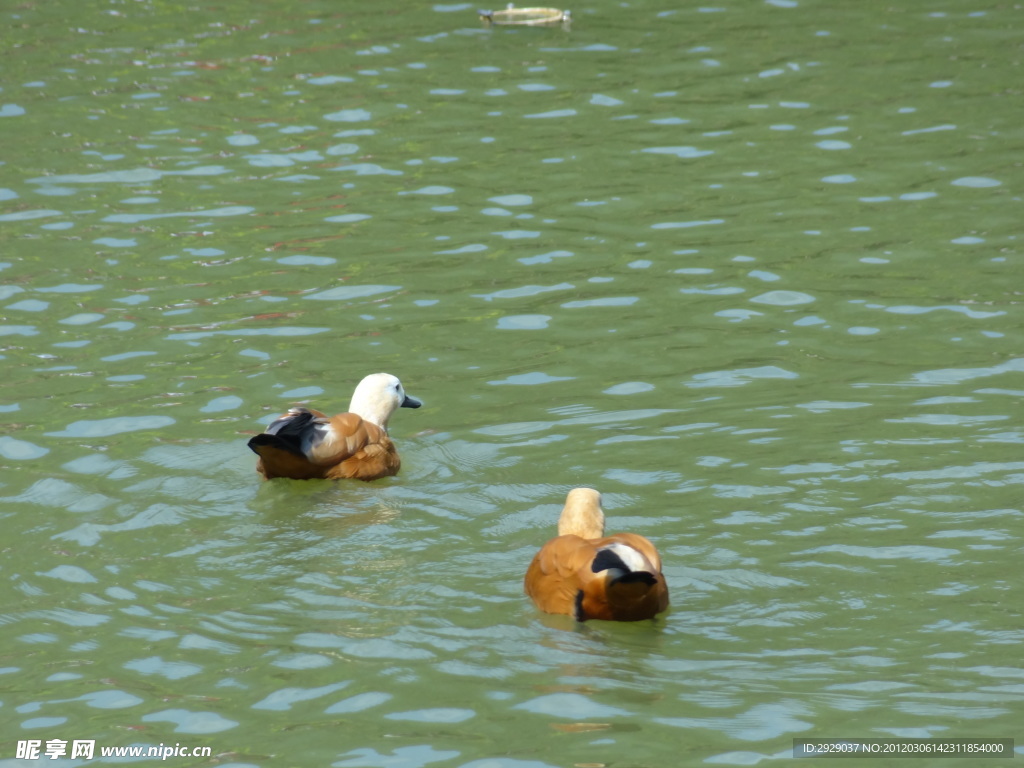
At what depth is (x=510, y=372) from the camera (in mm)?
9891

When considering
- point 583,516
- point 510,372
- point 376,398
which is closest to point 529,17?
point 510,372

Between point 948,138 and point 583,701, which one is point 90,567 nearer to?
point 583,701

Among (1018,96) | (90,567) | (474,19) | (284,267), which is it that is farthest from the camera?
(474,19)

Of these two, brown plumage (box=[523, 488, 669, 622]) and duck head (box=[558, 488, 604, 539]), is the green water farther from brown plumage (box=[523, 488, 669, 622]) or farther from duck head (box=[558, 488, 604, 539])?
duck head (box=[558, 488, 604, 539])

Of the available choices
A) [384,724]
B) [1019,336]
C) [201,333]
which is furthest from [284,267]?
[384,724]

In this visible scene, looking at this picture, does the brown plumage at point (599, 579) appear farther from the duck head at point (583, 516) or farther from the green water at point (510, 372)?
the duck head at point (583, 516)

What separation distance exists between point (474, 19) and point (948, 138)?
23.0ft

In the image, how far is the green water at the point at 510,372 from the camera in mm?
5996

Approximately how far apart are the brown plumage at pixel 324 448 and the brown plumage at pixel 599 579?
1.85 m

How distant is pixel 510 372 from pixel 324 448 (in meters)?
1.93

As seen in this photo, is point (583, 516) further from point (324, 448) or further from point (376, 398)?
point (376, 398)

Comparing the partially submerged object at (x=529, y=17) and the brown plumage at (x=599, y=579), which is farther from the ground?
the partially submerged object at (x=529, y=17)

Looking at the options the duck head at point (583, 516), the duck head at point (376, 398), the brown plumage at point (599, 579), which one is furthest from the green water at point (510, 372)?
the duck head at point (583, 516)

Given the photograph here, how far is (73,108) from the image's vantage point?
15.4 metres
